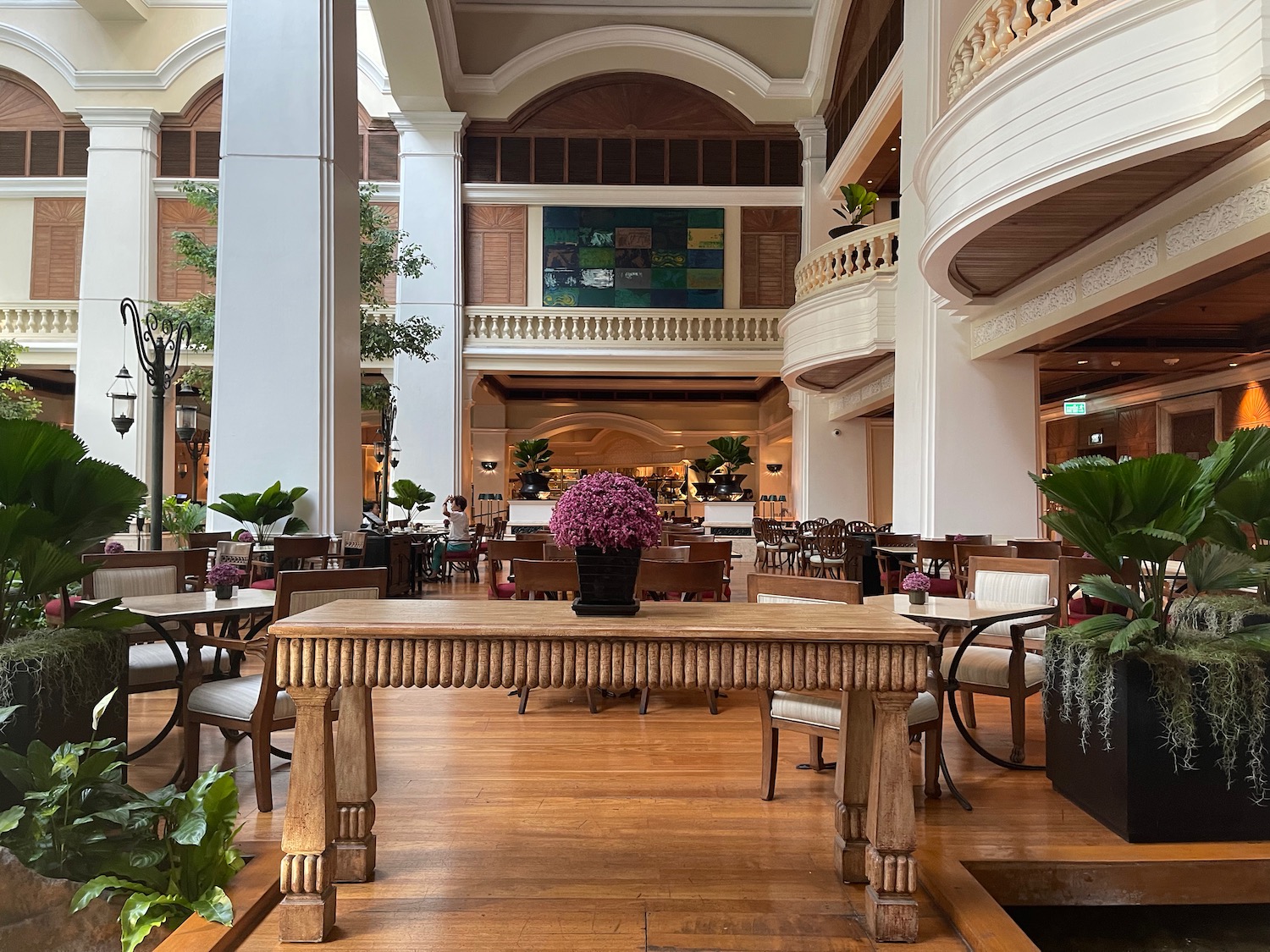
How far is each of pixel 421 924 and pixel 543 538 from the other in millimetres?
4681

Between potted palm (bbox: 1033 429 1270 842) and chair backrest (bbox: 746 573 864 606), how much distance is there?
787mm

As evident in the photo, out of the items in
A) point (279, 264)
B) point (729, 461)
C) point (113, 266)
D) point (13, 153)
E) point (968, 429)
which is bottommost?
point (968, 429)

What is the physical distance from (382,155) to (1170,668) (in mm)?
15560

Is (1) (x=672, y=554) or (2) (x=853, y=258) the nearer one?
(1) (x=672, y=554)

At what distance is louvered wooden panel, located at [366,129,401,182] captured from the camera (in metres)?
15.4

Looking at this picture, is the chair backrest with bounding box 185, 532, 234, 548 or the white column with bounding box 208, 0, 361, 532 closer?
the chair backrest with bounding box 185, 532, 234, 548

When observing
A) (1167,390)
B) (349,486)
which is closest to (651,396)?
(1167,390)

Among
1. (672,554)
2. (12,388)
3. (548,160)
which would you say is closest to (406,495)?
(12,388)

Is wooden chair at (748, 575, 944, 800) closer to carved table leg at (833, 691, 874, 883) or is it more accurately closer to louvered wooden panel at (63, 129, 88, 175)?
carved table leg at (833, 691, 874, 883)

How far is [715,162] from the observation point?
15.1 m

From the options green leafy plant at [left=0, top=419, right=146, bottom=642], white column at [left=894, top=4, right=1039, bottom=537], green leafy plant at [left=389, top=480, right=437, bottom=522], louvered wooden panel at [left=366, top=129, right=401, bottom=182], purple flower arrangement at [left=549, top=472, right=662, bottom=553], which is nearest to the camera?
purple flower arrangement at [left=549, top=472, right=662, bottom=553]

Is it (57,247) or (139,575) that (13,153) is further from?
(139,575)

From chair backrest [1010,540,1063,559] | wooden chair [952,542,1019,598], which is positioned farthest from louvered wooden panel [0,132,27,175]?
chair backrest [1010,540,1063,559]

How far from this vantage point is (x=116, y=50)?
15.2 m
